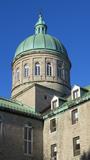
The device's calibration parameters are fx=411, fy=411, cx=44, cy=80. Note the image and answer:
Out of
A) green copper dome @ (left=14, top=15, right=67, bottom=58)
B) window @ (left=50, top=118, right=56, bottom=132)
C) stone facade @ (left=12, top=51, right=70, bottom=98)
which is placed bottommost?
window @ (left=50, top=118, right=56, bottom=132)

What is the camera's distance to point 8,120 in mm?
42531

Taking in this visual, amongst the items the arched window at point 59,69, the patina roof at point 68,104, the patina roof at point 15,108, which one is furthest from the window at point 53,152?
the arched window at point 59,69

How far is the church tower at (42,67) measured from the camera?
53.3 m

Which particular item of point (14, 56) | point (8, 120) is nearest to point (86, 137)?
point (8, 120)

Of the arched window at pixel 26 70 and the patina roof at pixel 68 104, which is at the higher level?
the arched window at pixel 26 70

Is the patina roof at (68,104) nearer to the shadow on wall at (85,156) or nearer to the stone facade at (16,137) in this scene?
the stone facade at (16,137)

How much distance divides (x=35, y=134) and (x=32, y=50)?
14.7 metres

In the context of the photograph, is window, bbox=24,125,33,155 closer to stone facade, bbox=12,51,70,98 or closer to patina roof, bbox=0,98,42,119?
patina roof, bbox=0,98,42,119

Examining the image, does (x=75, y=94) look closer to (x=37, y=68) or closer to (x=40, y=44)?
(x=37, y=68)

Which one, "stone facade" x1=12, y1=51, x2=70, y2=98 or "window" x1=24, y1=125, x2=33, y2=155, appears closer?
"window" x1=24, y1=125, x2=33, y2=155

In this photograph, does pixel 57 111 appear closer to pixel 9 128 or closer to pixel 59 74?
pixel 9 128

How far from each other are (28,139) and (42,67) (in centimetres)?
1350

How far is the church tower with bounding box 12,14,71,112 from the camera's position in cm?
5328

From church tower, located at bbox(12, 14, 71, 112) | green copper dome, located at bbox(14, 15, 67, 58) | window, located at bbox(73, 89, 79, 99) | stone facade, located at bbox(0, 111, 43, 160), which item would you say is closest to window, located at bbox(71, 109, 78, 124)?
window, located at bbox(73, 89, 79, 99)
